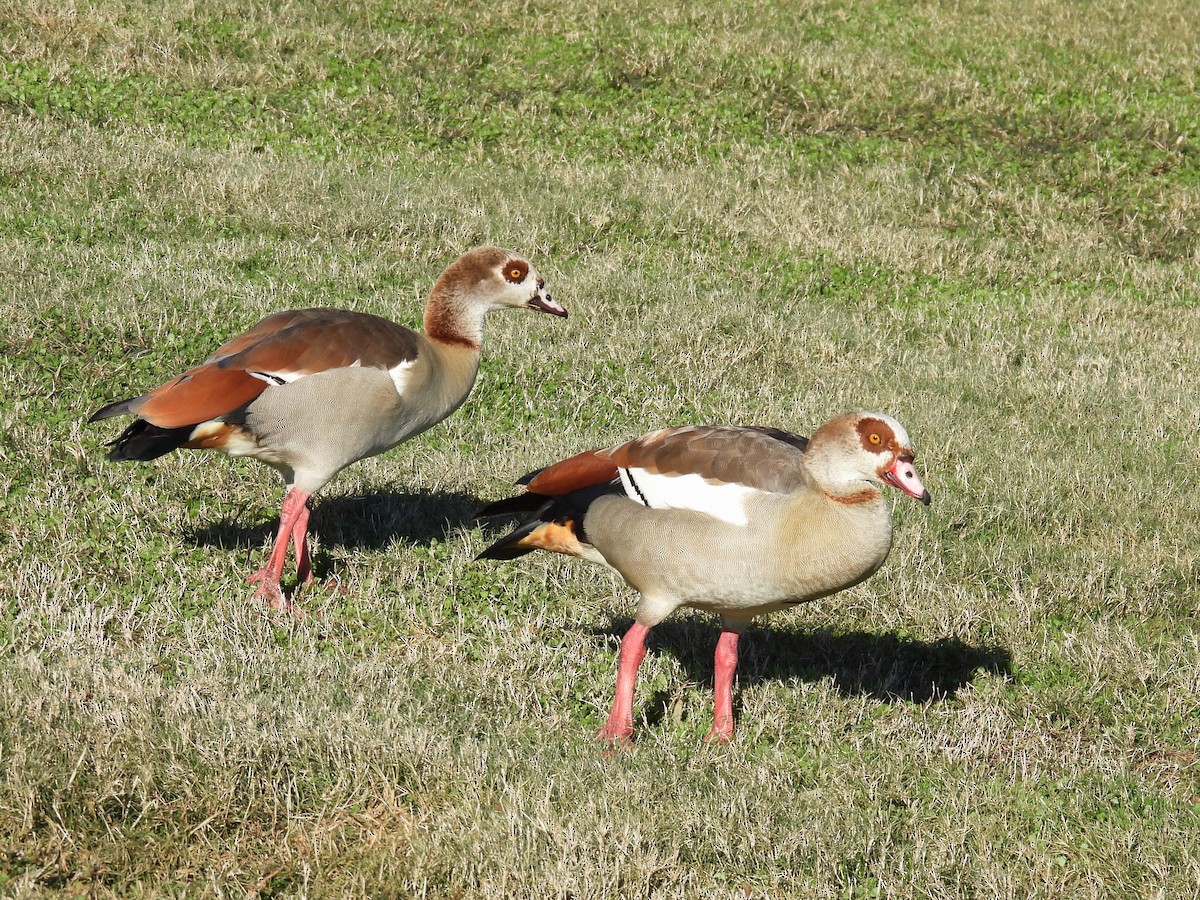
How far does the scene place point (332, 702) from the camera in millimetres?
4641

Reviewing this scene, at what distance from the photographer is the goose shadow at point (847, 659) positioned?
18.1 ft

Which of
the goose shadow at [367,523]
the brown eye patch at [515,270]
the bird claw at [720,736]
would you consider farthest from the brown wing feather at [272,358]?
the bird claw at [720,736]

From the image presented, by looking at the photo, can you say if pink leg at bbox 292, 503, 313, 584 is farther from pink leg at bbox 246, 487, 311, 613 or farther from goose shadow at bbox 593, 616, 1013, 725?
goose shadow at bbox 593, 616, 1013, 725

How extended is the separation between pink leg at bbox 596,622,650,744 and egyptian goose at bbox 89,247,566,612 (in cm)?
157

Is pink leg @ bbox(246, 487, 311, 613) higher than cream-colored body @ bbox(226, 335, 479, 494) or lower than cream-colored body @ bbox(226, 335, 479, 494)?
lower

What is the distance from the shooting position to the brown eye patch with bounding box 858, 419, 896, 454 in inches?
176

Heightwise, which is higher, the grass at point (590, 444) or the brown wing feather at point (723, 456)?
the brown wing feather at point (723, 456)

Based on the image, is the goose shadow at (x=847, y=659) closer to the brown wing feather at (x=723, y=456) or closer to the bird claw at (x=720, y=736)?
the bird claw at (x=720, y=736)

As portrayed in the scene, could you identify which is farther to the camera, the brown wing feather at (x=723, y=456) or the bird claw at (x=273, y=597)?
the bird claw at (x=273, y=597)

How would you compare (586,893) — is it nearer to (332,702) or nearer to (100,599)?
(332,702)

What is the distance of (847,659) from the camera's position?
18.9ft

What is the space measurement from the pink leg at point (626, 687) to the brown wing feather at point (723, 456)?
2.10ft

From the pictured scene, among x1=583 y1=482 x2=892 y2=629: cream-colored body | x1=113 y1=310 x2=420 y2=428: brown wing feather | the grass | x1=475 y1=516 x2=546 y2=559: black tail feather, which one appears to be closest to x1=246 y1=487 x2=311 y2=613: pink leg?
the grass

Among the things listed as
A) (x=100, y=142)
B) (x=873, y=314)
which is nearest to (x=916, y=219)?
(x=873, y=314)
